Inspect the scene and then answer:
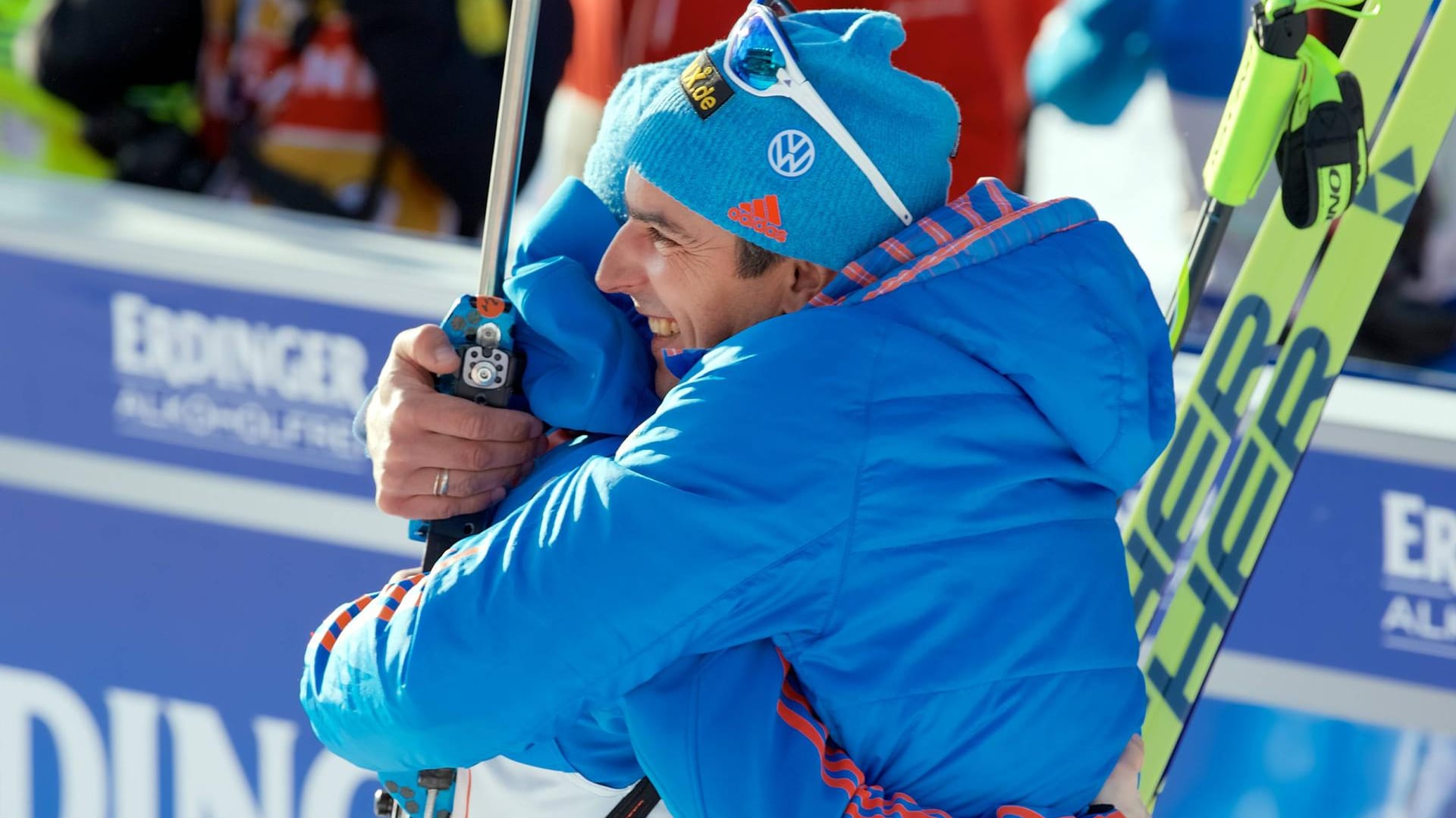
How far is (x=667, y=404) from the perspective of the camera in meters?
1.14

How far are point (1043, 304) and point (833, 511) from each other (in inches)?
9.6

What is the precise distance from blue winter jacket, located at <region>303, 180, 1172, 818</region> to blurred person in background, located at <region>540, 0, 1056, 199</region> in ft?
3.86

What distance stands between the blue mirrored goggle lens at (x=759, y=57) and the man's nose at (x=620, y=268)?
0.60 feet

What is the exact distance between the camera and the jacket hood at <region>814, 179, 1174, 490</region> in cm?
115

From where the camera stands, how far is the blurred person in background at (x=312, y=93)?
241 cm

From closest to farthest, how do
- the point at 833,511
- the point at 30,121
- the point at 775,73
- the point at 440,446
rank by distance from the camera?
the point at 833,511 < the point at 775,73 < the point at 440,446 < the point at 30,121

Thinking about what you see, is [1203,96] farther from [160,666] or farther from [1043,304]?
[160,666]

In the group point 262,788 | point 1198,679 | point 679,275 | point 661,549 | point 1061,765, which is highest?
point 679,275

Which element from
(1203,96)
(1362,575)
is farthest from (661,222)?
(1203,96)

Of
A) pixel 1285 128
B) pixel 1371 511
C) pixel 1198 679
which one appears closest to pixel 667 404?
pixel 1285 128

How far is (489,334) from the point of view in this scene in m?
1.39

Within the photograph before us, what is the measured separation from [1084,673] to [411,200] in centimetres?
168

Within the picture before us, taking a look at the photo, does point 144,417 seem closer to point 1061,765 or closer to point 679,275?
point 679,275

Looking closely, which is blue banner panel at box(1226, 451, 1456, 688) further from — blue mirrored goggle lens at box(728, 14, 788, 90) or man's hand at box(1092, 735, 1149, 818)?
blue mirrored goggle lens at box(728, 14, 788, 90)
